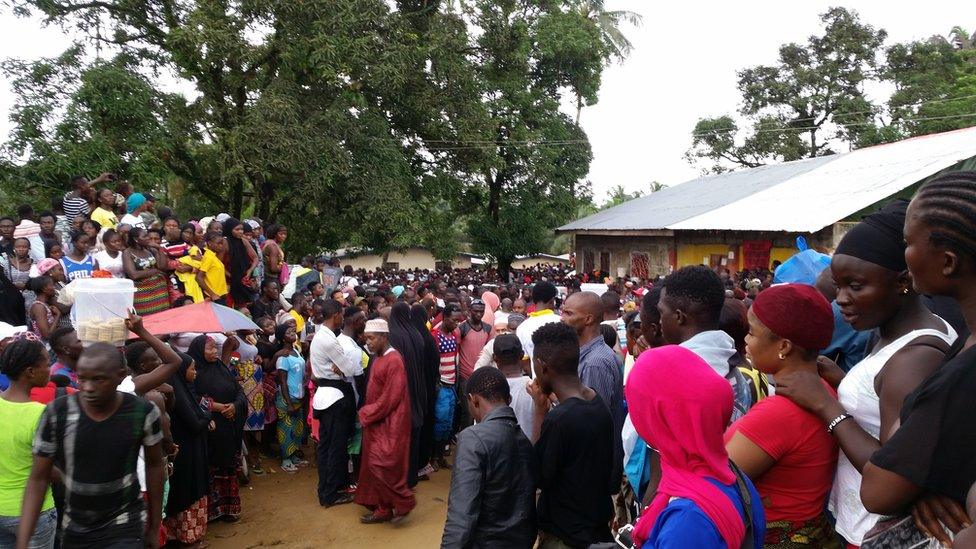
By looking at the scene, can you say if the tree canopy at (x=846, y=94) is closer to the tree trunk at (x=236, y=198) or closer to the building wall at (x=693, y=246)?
the building wall at (x=693, y=246)

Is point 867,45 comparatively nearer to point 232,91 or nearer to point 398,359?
point 232,91

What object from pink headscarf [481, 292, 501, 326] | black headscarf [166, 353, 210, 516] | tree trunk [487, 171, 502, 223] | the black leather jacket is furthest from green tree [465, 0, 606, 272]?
the black leather jacket

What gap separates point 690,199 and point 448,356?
54.0 ft

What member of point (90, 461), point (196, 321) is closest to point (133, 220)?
point (196, 321)

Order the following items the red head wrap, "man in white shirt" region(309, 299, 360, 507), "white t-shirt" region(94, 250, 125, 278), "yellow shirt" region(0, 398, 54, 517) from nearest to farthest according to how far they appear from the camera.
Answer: the red head wrap
"yellow shirt" region(0, 398, 54, 517)
"man in white shirt" region(309, 299, 360, 507)
"white t-shirt" region(94, 250, 125, 278)

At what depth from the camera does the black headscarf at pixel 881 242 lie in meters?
2.17

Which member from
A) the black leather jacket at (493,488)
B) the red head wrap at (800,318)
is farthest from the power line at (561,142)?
the red head wrap at (800,318)

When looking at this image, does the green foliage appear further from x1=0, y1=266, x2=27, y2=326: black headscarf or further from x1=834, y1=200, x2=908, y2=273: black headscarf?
x1=834, y1=200, x2=908, y2=273: black headscarf

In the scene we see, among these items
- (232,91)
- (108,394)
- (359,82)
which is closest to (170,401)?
(108,394)

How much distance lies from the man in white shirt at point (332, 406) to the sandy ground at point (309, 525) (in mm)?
Answer: 233

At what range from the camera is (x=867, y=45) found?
26859 mm

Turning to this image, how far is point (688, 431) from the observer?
1.76 metres

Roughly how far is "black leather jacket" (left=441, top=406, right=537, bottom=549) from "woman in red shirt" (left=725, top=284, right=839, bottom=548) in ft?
4.21

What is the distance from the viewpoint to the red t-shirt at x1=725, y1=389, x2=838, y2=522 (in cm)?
200
